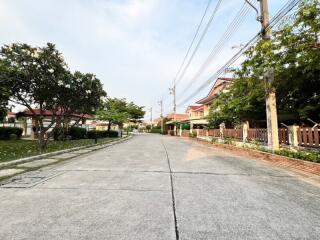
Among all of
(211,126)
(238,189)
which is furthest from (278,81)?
(211,126)

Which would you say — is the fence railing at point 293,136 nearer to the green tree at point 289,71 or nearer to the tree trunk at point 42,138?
the green tree at point 289,71

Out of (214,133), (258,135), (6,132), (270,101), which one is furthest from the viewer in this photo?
(6,132)

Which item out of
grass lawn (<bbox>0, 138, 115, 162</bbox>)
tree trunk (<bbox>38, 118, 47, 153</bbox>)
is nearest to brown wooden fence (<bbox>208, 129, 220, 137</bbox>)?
grass lawn (<bbox>0, 138, 115, 162</bbox>)

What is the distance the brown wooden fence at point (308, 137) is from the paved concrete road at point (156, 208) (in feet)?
9.05

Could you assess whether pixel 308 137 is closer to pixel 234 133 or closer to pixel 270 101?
pixel 270 101

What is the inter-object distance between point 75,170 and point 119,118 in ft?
92.9

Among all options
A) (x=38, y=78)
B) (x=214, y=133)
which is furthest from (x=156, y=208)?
(x=214, y=133)

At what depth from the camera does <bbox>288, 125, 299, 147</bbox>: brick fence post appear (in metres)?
10.1

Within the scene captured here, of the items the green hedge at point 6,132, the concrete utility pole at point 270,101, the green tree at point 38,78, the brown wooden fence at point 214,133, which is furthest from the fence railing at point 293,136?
the green hedge at point 6,132

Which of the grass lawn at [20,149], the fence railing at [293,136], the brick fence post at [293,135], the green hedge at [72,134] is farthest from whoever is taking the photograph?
the green hedge at [72,134]

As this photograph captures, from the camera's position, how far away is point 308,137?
367 inches

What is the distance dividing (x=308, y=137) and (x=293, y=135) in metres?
0.95

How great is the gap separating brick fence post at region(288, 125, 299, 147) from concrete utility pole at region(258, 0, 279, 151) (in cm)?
87

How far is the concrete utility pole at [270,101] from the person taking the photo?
11375mm
